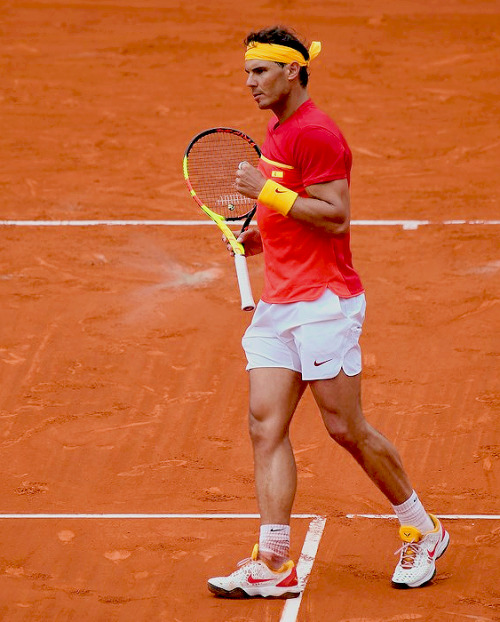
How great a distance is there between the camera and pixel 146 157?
41.5 ft

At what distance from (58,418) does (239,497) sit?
60.5 inches

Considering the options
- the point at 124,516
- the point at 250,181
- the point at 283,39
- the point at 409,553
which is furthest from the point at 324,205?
the point at 124,516

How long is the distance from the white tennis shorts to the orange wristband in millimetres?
422

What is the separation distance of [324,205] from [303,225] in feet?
0.49

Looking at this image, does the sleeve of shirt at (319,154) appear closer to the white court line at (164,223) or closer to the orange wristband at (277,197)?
the orange wristband at (277,197)

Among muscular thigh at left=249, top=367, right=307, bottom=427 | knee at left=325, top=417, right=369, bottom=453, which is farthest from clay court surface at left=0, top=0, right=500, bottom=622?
muscular thigh at left=249, top=367, right=307, bottom=427

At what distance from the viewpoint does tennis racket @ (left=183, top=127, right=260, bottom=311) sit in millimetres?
5973

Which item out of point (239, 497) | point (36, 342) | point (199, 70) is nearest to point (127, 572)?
point (239, 497)

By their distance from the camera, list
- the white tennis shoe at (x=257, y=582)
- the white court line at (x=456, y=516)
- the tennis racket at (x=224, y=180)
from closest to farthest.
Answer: the white tennis shoe at (x=257, y=582) → the tennis racket at (x=224, y=180) → the white court line at (x=456, y=516)

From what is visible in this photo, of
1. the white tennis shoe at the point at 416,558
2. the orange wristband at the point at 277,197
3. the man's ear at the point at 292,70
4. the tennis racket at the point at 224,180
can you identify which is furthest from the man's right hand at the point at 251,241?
the white tennis shoe at the point at 416,558

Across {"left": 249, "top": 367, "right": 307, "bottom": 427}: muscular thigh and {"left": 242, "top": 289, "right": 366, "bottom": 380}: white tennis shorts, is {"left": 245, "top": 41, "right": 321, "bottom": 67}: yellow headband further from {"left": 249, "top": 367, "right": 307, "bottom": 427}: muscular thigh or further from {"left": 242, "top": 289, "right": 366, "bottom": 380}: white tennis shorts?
{"left": 249, "top": 367, "right": 307, "bottom": 427}: muscular thigh

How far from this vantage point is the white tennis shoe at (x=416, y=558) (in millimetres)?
5809

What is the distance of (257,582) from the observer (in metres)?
5.70

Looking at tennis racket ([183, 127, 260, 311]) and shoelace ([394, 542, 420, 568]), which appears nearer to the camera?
shoelace ([394, 542, 420, 568])
